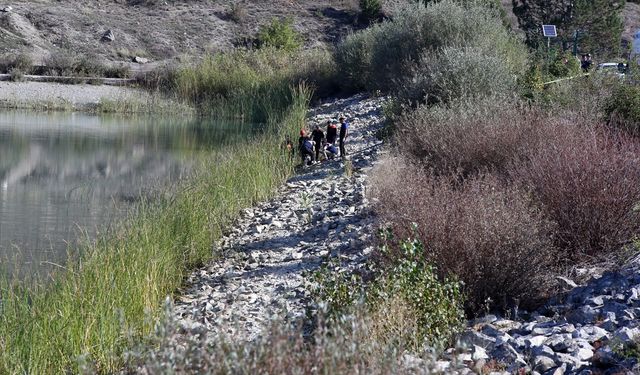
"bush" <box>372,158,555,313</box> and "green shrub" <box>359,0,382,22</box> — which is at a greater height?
"bush" <box>372,158,555,313</box>

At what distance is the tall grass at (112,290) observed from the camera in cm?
818

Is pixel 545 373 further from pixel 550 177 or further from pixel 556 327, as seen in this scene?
pixel 550 177

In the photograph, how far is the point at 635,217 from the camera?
34.8 ft

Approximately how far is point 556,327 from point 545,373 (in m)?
1.13

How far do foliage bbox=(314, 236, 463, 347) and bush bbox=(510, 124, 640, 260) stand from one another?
284 cm

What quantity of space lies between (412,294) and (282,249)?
6264mm

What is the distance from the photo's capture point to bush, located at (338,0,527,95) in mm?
27719

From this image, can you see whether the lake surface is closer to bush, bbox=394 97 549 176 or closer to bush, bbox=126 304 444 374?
bush, bbox=394 97 549 176

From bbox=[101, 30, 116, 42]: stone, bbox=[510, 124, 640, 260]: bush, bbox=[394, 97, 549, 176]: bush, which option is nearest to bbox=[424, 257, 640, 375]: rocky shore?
bbox=[510, 124, 640, 260]: bush

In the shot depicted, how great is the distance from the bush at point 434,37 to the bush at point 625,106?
932 cm

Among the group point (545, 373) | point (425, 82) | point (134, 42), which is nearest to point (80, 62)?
point (134, 42)

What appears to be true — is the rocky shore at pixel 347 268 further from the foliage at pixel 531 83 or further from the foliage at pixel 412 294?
the foliage at pixel 531 83

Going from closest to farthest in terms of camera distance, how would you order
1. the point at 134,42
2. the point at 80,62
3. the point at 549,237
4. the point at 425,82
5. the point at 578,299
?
the point at 578,299 → the point at 549,237 → the point at 425,82 → the point at 80,62 → the point at 134,42

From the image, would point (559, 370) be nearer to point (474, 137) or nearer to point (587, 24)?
point (474, 137)
